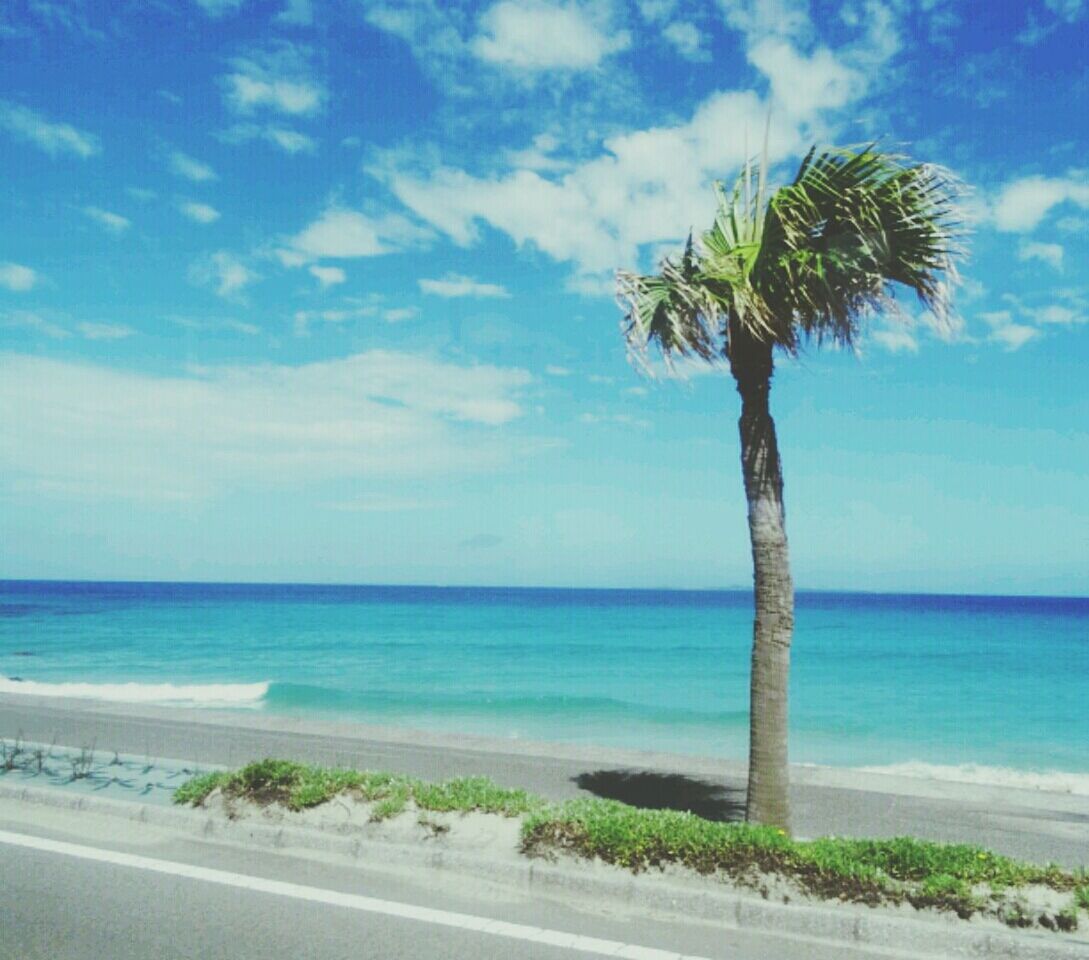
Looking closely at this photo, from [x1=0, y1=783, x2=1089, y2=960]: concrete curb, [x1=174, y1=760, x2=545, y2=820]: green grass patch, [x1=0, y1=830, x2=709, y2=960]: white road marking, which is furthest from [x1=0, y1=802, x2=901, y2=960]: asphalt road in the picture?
[x1=174, y1=760, x2=545, y2=820]: green grass patch

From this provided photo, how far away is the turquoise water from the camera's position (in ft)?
63.3

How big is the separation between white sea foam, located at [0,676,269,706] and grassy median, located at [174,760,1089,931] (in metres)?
16.9

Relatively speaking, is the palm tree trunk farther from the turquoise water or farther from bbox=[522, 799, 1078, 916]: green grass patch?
the turquoise water

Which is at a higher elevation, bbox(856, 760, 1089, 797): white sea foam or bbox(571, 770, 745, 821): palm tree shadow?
bbox(571, 770, 745, 821): palm tree shadow

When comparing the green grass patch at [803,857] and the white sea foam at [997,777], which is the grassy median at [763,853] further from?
the white sea foam at [997,777]

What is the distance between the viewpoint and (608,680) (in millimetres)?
31094

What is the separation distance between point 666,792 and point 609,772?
4.25 feet

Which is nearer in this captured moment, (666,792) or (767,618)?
(767,618)

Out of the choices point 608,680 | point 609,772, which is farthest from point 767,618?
point 608,680

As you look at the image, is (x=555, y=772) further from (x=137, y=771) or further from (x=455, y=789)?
(x=137, y=771)

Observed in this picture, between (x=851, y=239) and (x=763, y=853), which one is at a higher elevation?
(x=851, y=239)

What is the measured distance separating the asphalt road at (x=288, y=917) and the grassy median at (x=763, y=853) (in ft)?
1.48

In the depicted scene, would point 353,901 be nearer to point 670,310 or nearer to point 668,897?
point 668,897

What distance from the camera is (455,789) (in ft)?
22.6
